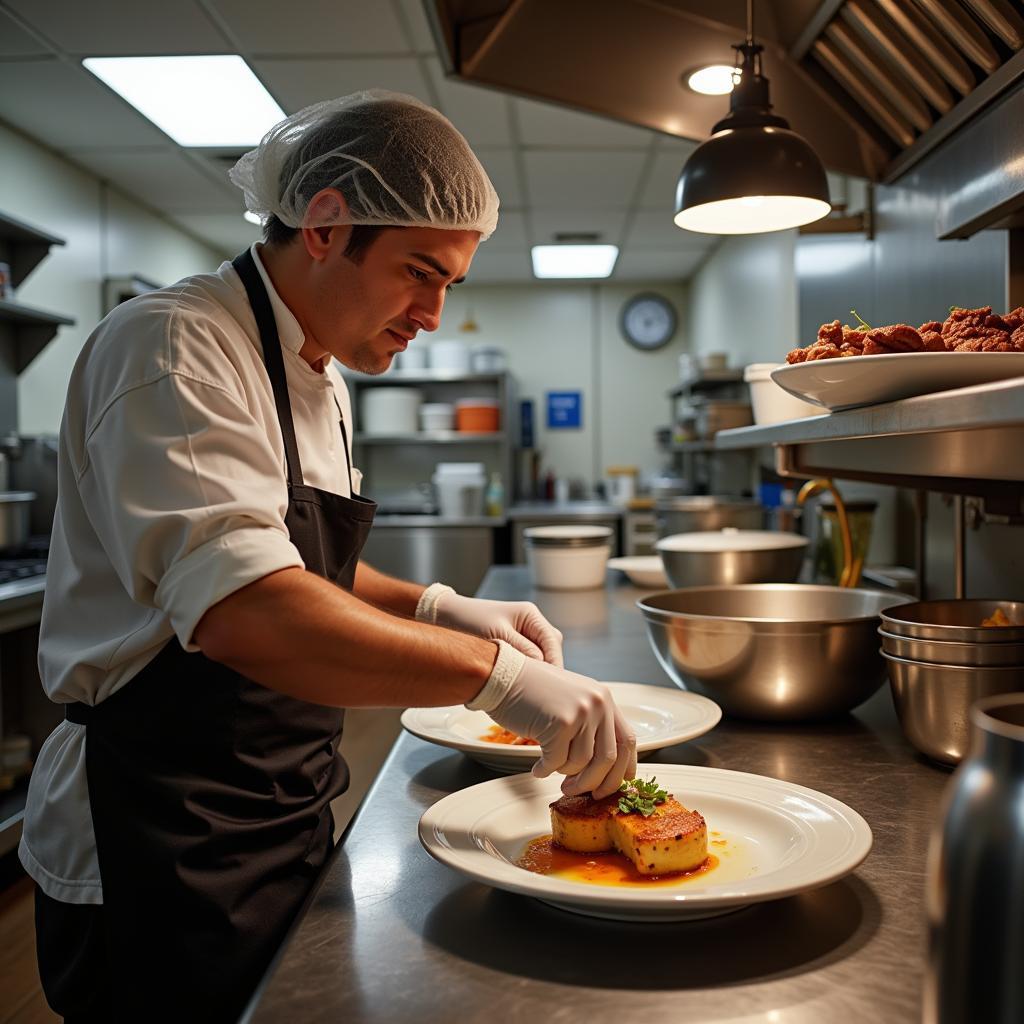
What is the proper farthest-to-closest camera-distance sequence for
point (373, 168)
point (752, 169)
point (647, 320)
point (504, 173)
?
point (647, 320)
point (504, 173)
point (752, 169)
point (373, 168)

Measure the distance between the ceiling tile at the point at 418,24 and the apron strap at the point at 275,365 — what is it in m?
2.26

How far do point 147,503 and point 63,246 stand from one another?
4.29 meters

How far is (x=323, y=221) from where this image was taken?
1.31 m

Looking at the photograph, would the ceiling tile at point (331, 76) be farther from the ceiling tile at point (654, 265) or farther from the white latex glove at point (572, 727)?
the white latex glove at point (572, 727)

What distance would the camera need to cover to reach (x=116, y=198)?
17.8ft

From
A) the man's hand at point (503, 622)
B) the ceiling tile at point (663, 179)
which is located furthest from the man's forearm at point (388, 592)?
the ceiling tile at point (663, 179)

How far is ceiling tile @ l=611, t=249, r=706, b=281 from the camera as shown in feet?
22.5

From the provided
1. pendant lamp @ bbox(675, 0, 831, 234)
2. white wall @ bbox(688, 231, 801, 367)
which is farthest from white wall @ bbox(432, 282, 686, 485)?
pendant lamp @ bbox(675, 0, 831, 234)

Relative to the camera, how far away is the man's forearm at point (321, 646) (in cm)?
96

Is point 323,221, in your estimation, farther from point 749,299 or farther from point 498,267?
point 498,267

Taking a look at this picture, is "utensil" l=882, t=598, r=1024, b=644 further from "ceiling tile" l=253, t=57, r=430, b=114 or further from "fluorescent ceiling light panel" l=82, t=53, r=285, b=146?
"fluorescent ceiling light panel" l=82, t=53, r=285, b=146

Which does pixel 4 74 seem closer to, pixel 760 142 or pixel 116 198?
pixel 116 198

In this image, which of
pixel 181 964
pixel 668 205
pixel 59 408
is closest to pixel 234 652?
pixel 181 964

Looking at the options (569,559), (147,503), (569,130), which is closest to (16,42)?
(569,130)
